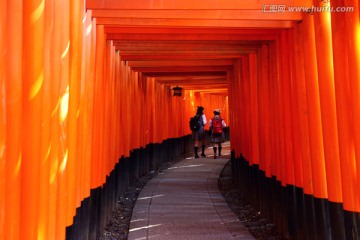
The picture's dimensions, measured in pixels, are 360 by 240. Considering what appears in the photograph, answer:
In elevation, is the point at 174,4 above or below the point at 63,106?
above

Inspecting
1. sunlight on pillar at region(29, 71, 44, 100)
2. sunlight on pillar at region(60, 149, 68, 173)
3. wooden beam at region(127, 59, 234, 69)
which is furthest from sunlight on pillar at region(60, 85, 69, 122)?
wooden beam at region(127, 59, 234, 69)

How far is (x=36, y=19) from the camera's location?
2.09m

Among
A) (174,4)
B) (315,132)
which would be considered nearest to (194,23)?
(174,4)

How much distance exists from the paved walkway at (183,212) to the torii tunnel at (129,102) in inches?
23.7

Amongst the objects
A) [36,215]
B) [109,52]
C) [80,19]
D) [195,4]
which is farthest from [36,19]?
[109,52]

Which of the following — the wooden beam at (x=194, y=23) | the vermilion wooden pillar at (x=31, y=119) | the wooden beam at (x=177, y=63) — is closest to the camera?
the vermilion wooden pillar at (x=31, y=119)

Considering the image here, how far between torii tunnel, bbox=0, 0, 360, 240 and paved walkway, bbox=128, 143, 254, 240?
60 cm

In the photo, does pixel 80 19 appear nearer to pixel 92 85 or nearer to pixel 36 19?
pixel 92 85

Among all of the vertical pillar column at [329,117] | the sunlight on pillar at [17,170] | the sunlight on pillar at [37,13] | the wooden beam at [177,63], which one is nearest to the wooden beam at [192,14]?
the vertical pillar column at [329,117]

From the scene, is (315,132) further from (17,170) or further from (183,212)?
(183,212)

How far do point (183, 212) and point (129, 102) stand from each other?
2777 mm

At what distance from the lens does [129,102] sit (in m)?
7.96

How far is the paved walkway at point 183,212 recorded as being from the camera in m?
5.33

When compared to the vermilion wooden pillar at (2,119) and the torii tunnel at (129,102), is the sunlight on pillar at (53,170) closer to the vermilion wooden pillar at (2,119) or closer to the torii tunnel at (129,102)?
the torii tunnel at (129,102)
